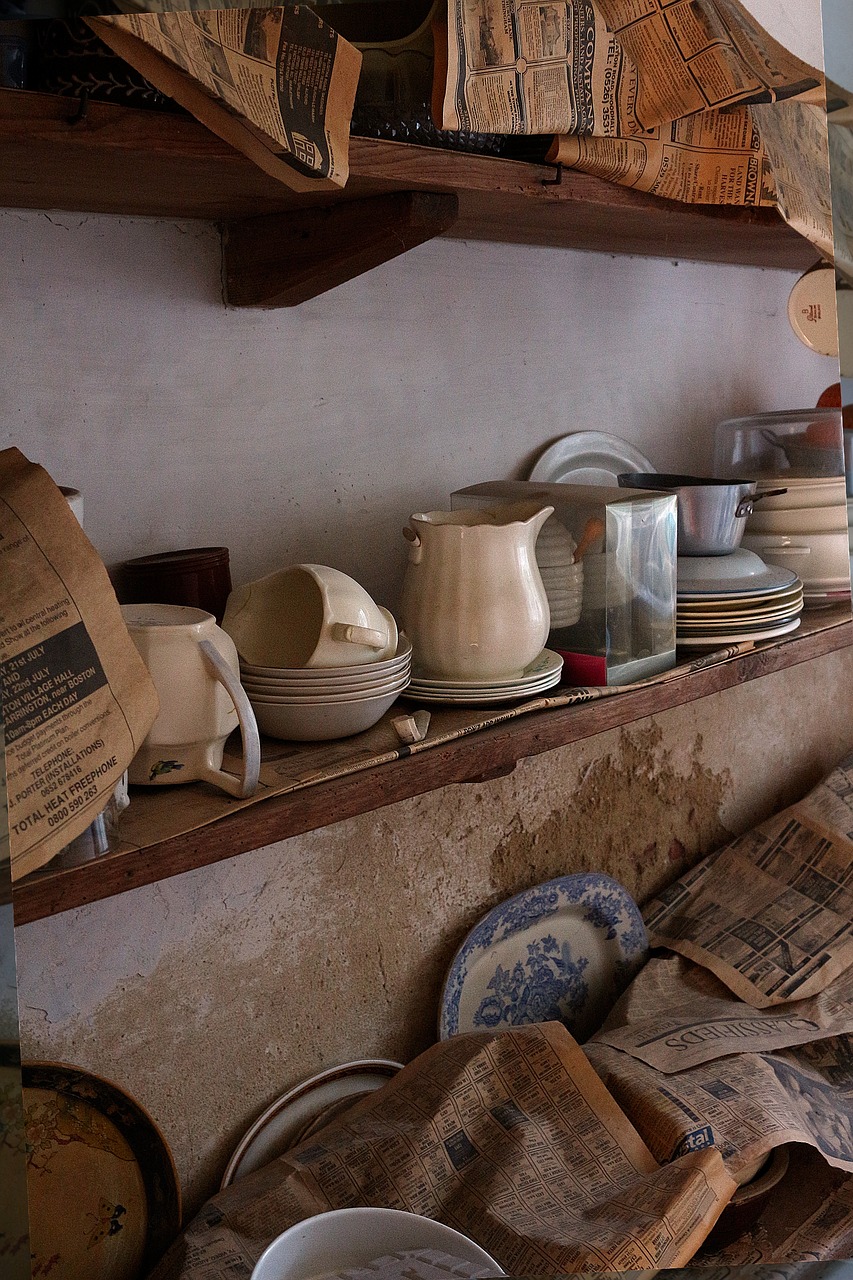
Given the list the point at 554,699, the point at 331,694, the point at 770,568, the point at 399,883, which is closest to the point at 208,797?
the point at 331,694

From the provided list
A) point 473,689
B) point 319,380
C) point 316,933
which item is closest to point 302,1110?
point 316,933

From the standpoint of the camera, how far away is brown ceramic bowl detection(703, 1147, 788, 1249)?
1.10m

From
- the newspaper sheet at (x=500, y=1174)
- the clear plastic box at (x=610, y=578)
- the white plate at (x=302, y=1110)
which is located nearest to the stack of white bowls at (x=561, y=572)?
the clear plastic box at (x=610, y=578)

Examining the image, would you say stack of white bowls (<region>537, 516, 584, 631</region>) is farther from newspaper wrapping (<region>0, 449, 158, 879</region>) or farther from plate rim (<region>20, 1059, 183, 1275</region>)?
plate rim (<region>20, 1059, 183, 1275</region>)

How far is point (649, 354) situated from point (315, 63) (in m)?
0.85

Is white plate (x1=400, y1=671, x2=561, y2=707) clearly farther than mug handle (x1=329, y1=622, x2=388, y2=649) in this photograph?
Yes

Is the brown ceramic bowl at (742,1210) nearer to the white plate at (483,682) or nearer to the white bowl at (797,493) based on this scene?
the white plate at (483,682)

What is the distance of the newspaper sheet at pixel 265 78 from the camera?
1.79 feet

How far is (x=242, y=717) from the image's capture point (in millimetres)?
708

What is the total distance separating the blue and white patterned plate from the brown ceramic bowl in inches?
11.1

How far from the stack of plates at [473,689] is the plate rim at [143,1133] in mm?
455

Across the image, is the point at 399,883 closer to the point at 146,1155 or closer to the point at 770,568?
the point at 146,1155

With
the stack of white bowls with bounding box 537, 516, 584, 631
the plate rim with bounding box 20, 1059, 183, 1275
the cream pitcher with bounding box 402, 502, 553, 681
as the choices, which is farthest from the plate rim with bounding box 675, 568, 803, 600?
the plate rim with bounding box 20, 1059, 183, 1275

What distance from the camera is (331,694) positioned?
797mm
